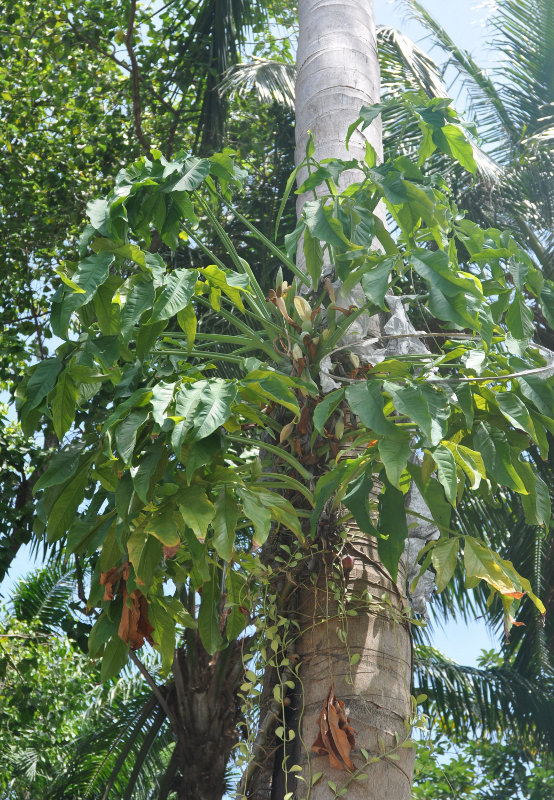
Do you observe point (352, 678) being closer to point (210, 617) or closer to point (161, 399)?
point (210, 617)

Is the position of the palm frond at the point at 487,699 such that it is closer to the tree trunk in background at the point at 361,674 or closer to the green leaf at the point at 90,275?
the tree trunk in background at the point at 361,674

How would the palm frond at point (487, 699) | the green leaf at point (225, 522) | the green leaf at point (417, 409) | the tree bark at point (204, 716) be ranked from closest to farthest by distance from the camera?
the green leaf at point (417, 409), the green leaf at point (225, 522), the tree bark at point (204, 716), the palm frond at point (487, 699)

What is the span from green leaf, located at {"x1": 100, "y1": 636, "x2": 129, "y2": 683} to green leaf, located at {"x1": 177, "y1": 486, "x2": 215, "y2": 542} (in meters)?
0.54

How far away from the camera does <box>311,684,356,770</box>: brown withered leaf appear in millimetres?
1733

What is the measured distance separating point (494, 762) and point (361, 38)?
7288mm

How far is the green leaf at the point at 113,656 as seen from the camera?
204 cm

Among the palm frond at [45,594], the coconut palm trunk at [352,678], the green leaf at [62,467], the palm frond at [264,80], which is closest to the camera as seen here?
the coconut palm trunk at [352,678]

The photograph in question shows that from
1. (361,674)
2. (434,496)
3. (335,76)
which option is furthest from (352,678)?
(335,76)

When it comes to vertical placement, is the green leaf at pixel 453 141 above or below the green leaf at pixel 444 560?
above

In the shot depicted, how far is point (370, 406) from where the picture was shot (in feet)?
5.26

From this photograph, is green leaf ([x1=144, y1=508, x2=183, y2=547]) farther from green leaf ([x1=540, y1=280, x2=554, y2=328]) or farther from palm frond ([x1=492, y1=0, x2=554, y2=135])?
palm frond ([x1=492, y1=0, x2=554, y2=135])

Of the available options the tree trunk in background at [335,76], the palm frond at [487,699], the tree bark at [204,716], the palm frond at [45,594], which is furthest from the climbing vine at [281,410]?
the palm frond at [45,594]

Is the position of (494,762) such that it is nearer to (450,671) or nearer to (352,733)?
(450,671)

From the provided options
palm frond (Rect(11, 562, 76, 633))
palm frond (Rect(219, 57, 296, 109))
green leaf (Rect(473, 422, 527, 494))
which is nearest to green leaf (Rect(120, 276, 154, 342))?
green leaf (Rect(473, 422, 527, 494))
